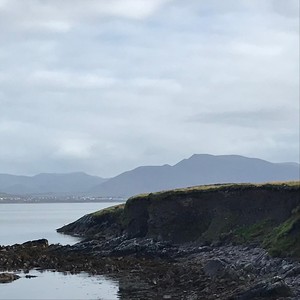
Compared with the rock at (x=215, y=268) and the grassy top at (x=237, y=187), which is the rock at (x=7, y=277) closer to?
the rock at (x=215, y=268)

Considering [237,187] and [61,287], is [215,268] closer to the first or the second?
[61,287]

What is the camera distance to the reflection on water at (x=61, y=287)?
54.2 metres

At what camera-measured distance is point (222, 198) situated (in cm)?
8500

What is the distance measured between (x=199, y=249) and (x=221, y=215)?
7.16 m

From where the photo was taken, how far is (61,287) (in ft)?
194

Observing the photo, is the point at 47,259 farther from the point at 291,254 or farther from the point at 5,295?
the point at 291,254

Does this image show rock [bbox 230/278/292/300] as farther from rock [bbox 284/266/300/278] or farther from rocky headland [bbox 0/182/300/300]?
rock [bbox 284/266/300/278]

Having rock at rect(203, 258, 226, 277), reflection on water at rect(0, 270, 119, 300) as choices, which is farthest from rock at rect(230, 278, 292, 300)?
reflection on water at rect(0, 270, 119, 300)

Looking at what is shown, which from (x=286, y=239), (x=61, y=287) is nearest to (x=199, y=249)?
(x=286, y=239)

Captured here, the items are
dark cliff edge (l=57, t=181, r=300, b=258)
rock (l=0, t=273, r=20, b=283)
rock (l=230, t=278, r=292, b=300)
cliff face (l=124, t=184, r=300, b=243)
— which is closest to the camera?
rock (l=230, t=278, r=292, b=300)

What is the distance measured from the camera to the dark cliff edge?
73438 millimetres

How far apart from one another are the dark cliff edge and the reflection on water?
16.9 meters

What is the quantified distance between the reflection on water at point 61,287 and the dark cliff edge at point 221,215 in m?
16.9

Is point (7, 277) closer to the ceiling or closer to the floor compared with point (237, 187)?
closer to the floor
